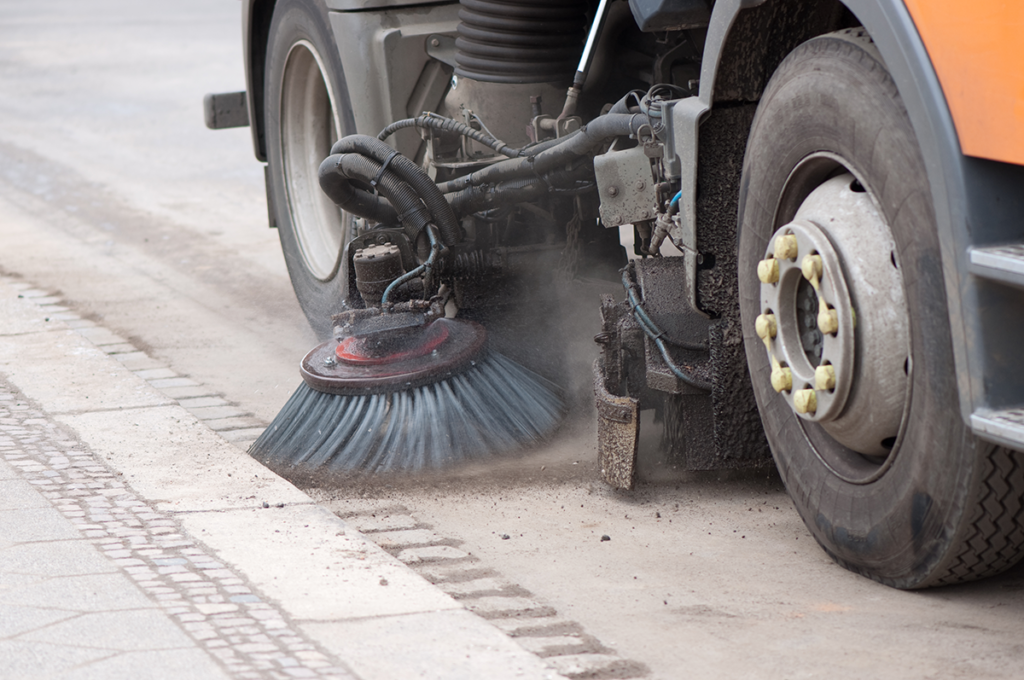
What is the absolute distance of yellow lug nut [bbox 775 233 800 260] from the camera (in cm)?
261

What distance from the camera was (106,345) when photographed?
206 inches

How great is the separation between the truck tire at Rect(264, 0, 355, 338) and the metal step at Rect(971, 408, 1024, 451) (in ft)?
10.1

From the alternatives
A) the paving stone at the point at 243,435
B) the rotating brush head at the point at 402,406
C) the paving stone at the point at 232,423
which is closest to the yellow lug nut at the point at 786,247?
the rotating brush head at the point at 402,406

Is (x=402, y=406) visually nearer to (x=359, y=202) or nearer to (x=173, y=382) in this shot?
(x=359, y=202)

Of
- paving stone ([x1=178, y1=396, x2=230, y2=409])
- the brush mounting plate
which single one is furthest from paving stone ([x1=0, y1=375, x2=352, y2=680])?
paving stone ([x1=178, y1=396, x2=230, y2=409])

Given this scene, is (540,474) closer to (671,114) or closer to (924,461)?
(671,114)

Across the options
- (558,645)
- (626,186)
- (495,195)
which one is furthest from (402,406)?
(558,645)

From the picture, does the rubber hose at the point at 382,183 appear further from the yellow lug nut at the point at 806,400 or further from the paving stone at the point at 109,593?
the yellow lug nut at the point at 806,400

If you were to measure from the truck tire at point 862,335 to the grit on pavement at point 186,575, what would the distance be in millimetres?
773

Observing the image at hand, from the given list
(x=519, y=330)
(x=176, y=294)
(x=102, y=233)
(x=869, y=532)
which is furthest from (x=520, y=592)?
(x=102, y=233)

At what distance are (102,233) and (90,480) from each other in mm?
4405

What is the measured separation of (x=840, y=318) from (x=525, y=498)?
1272 mm

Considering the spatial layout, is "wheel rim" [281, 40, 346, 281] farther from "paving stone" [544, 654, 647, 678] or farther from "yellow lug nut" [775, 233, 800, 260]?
"paving stone" [544, 654, 647, 678]

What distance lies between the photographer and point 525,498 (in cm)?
349
